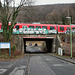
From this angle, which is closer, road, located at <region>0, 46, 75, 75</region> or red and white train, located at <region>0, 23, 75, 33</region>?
road, located at <region>0, 46, 75, 75</region>

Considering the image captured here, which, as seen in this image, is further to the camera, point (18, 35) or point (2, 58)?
point (18, 35)

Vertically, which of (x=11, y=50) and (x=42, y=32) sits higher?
(x=42, y=32)

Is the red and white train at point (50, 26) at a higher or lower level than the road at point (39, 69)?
higher

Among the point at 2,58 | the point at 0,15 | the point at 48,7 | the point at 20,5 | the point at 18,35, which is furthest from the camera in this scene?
the point at 48,7

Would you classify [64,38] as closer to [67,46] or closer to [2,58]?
[67,46]

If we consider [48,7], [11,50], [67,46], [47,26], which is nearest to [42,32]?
[47,26]

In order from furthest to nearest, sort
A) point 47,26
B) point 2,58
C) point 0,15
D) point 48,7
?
point 48,7 → point 47,26 → point 0,15 → point 2,58

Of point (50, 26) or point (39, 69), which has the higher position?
point (50, 26)

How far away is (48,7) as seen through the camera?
152625mm

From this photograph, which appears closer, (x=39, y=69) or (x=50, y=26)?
(x=39, y=69)

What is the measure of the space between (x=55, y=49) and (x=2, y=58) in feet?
51.1

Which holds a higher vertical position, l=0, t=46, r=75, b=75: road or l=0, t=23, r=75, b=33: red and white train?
l=0, t=23, r=75, b=33: red and white train

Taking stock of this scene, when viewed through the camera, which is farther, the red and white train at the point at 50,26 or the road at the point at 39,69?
the red and white train at the point at 50,26

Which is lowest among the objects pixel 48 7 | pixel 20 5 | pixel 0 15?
pixel 0 15
